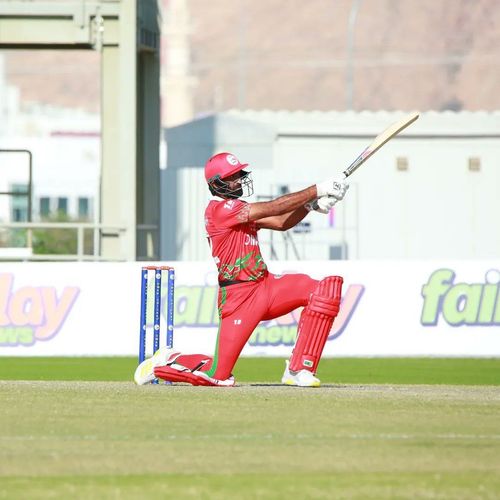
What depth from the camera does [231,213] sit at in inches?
462

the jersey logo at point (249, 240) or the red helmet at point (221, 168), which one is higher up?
the red helmet at point (221, 168)

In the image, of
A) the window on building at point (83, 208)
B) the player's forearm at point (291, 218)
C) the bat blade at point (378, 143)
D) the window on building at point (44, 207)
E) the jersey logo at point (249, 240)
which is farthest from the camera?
the window on building at point (44, 207)

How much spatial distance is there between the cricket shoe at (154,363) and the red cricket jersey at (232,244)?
70 centimetres

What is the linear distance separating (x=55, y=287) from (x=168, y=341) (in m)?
8.62

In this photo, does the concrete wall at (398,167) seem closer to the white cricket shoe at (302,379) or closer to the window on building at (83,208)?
the white cricket shoe at (302,379)

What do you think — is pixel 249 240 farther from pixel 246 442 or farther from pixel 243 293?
pixel 246 442

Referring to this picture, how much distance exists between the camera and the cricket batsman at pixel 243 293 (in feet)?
38.7

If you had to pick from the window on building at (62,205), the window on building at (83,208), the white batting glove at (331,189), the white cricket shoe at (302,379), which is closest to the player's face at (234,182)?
the white batting glove at (331,189)

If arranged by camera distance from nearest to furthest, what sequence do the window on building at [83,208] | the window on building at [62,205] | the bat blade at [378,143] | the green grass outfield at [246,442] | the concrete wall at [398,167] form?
1. the green grass outfield at [246,442]
2. the bat blade at [378,143]
3. the concrete wall at [398,167]
4. the window on building at [83,208]
5. the window on building at [62,205]

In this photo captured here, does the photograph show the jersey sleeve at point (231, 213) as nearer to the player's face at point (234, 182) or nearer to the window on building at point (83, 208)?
the player's face at point (234, 182)

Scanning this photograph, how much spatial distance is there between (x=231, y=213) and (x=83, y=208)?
70761 millimetres

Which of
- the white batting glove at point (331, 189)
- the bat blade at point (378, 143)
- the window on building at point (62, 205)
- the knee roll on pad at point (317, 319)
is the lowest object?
the knee roll on pad at point (317, 319)

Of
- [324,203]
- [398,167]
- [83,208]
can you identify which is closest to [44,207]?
[83,208]

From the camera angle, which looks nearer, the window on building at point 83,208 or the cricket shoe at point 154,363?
the cricket shoe at point 154,363
